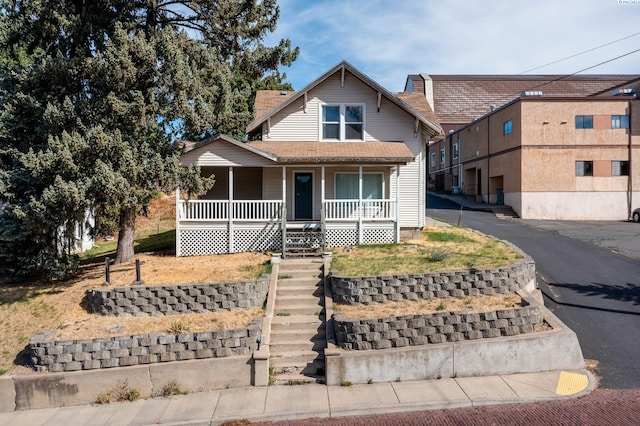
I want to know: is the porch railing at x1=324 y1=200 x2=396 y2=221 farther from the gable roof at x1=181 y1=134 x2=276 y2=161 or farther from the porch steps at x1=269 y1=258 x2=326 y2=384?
the porch steps at x1=269 y1=258 x2=326 y2=384

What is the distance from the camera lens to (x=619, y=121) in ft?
82.2

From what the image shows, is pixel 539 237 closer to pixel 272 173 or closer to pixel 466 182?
pixel 272 173

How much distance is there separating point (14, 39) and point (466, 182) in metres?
33.0

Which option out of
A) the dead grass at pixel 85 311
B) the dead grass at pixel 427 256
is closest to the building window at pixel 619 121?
the dead grass at pixel 427 256

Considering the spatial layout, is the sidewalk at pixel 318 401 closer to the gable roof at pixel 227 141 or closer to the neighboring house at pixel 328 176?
the neighboring house at pixel 328 176

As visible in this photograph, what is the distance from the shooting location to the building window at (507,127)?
2670 centimetres

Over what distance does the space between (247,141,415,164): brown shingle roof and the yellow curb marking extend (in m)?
8.41

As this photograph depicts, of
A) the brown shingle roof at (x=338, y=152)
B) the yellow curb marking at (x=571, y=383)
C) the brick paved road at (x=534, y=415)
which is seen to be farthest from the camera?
the brown shingle roof at (x=338, y=152)

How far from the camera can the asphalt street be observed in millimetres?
8305

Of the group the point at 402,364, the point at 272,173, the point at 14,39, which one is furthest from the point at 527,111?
the point at 14,39

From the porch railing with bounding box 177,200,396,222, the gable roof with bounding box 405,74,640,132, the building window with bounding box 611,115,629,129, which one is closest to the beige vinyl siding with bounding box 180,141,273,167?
the porch railing with bounding box 177,200,396,222

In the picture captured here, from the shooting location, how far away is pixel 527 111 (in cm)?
2528

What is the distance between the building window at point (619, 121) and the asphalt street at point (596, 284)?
7208 mm

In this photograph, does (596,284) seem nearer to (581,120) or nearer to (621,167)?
(581,120)
